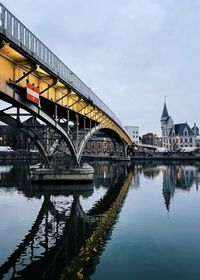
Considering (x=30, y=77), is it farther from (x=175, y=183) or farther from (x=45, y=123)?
(x=175, y=183)

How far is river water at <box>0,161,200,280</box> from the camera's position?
1184 centimetres

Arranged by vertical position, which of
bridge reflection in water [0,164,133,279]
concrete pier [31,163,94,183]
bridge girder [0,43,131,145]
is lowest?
bridge reflection in water [0,164,133,279]

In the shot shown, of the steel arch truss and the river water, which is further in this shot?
the steel arch truss

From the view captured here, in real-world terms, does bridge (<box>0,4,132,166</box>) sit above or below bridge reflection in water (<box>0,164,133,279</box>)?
above

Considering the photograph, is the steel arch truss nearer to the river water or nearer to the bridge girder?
the bridge girder

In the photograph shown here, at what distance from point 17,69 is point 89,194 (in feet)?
59.5

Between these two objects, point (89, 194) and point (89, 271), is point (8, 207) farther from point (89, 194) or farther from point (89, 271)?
point (89, 271)

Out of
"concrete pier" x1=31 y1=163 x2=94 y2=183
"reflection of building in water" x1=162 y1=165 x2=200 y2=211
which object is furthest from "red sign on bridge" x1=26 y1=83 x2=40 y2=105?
"concrete pier" x1=31 y1=163 x2=94 y2=183

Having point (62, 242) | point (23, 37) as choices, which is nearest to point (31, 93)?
point (23, 37)

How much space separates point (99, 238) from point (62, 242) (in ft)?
6.98

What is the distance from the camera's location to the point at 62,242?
15.7 metres

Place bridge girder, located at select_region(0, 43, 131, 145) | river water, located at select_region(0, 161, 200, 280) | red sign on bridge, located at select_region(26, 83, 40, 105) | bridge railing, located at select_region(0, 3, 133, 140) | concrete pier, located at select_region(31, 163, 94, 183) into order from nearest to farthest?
1. river water, located at select_region(0, 161, 200, 280)
2. bridge railing, located at select_region(0, 3, 133, 140)
3. bridge girder, located at select_region(0, 43, 131, 145)
4. red sign on bridge, located at select_region(26, 83, 40, 105)
5. concrete pier, located at select_region(31, 163, 94, 183)

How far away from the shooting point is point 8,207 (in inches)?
995

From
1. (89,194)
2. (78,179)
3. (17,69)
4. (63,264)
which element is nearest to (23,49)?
(17,69)
